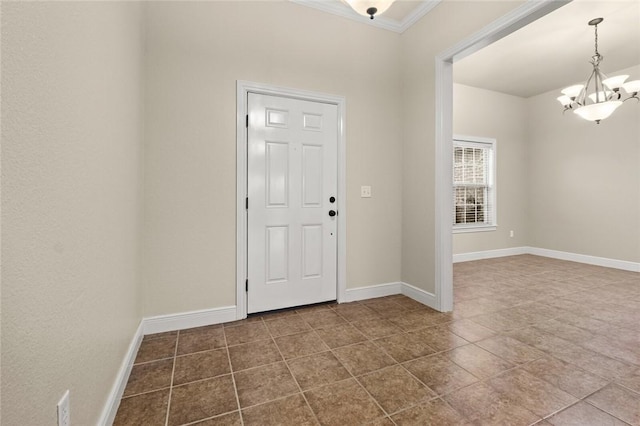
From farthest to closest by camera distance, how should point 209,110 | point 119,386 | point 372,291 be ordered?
point 372,291, point 209,110, point 119,386

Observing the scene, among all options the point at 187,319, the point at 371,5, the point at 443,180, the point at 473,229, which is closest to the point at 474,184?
the point at 473,229

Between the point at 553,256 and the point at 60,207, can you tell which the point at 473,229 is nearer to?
the point at 553,256

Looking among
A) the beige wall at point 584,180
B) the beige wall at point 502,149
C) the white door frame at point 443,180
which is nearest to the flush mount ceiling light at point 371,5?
the white door frame at point 443,180

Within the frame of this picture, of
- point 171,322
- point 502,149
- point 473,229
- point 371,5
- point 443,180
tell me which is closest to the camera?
point 371,5

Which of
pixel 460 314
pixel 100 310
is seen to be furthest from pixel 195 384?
pixel 460 314

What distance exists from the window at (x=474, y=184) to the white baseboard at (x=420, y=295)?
2364 mm

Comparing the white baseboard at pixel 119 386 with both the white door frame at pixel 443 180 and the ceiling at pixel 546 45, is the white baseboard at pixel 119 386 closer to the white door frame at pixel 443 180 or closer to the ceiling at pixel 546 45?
the white door frame at pixel 443 180

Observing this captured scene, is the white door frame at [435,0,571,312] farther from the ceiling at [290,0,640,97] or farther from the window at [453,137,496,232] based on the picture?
the window at [453,137,496,232]

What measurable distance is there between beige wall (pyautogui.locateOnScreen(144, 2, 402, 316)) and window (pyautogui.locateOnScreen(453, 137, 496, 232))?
3.00m

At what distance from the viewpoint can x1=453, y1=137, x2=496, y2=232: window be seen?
5.22 m

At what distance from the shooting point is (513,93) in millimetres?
5520

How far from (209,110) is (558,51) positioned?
15.4ft

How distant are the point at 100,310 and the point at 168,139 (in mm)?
1577

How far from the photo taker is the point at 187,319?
2.46m
